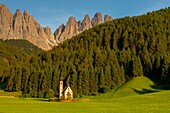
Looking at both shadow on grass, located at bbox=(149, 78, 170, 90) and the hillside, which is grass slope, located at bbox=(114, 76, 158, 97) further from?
the hillside

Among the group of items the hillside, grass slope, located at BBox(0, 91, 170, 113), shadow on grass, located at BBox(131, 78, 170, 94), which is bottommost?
grass slope, located at BBox(0, 91, 170, 113)

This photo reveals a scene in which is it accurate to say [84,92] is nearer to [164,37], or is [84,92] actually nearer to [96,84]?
[96,84]

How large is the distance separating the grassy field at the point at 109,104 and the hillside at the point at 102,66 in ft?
36.0

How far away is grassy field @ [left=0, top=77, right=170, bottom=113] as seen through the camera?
51250mm

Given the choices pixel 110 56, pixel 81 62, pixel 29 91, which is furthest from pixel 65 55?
pixel 29 91

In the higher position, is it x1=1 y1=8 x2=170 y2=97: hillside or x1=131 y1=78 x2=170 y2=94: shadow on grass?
x1=1 y1=8 x2=170 y2=97: hillside

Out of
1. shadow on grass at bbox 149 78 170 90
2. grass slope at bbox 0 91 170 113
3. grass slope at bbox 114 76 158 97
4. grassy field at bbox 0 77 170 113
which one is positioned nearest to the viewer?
grass slope at bbox 0 91 170 113

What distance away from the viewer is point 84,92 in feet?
427

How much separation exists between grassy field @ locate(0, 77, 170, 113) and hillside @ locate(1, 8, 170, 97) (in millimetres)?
10973

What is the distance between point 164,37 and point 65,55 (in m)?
59.5

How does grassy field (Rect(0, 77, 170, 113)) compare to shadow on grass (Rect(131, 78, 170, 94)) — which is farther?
shadow on grass (Rect(131, 78, 170, 94))

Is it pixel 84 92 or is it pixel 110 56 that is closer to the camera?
pixel 84 92

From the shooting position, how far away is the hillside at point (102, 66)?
5349 inches

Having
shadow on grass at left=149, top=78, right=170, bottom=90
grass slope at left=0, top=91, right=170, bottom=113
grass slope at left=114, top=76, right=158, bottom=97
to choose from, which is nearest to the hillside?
shadow on grass at left=149, top=78, right=170, bottom=90
